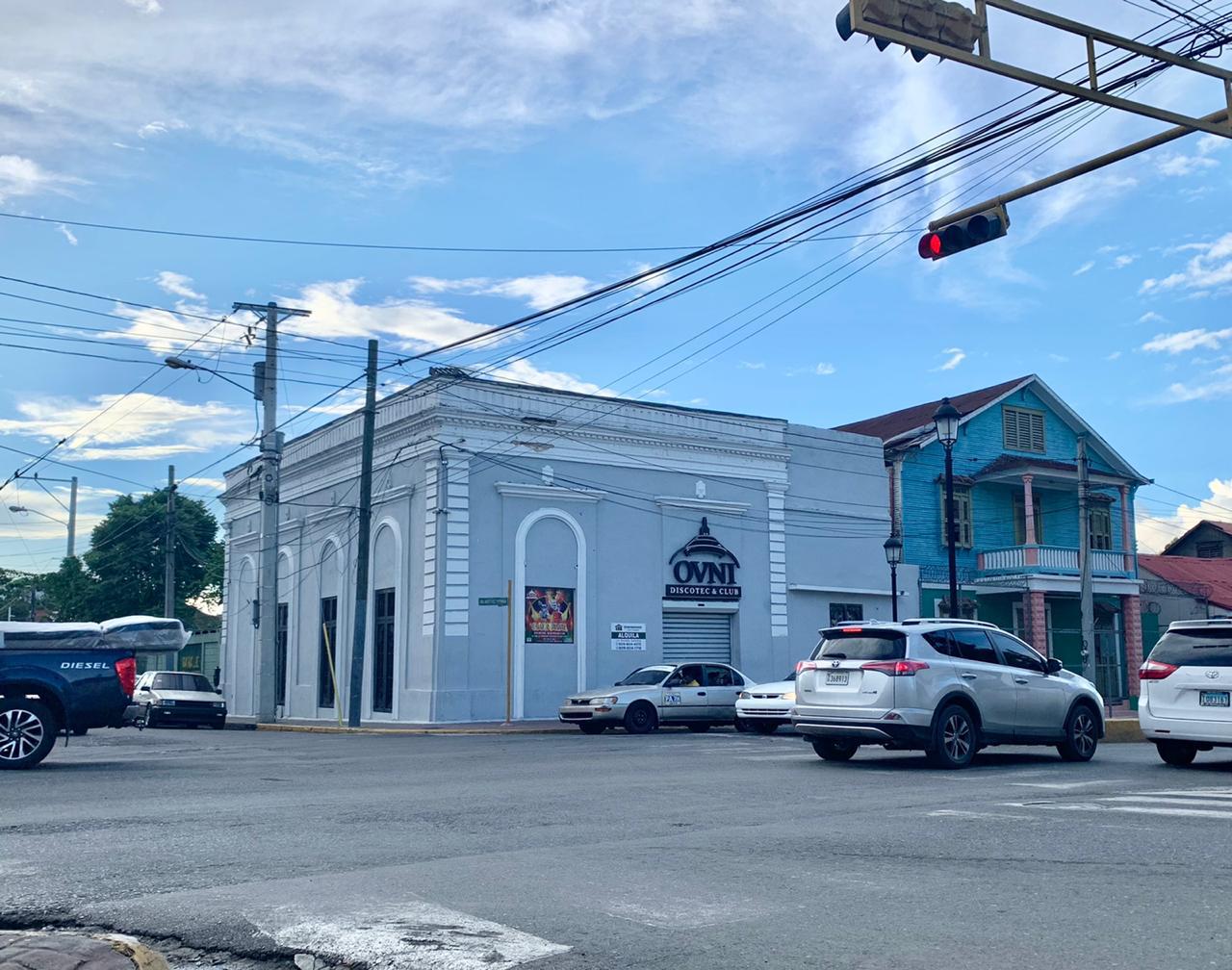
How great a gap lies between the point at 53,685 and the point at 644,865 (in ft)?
32.0

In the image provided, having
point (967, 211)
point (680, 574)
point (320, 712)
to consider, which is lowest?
point (320, 712)

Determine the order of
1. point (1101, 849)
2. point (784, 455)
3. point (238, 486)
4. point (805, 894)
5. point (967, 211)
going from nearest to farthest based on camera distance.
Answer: point (805, 894) < point (1101, 849) < point (967, 211) < point (784, 455) < point (238, 486)

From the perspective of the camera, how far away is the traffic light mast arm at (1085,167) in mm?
11297

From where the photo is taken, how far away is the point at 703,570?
33531mm

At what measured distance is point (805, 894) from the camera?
650 cm

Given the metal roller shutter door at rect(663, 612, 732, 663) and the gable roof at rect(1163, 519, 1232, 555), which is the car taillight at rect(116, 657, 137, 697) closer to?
the metal roller shutter door at rect(663, 612, 732, 663)

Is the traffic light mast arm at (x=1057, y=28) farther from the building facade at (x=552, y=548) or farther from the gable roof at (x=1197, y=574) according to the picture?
the gable roof at (x=1197, y=574)

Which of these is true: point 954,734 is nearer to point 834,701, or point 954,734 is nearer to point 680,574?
point 834,701

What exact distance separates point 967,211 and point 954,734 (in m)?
5.76

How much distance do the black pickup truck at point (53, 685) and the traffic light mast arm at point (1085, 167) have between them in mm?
10846

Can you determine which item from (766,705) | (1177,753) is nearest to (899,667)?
(1177,753)

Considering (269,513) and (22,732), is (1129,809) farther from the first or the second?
(269,513)

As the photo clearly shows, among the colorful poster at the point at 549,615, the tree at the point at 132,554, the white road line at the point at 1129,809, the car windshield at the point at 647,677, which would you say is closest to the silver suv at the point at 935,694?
the white road line at the point at 1129,809

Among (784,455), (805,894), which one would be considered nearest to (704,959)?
(805,894)
